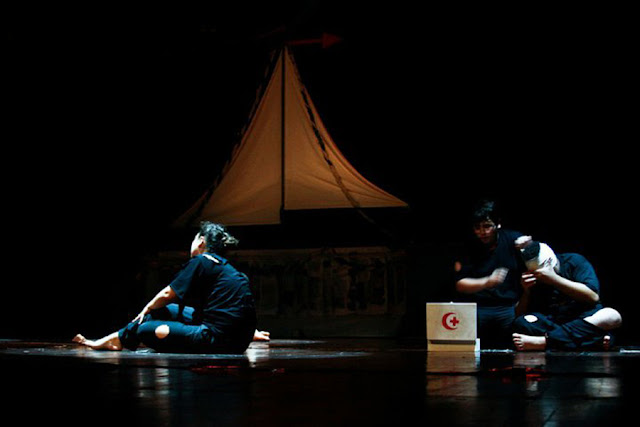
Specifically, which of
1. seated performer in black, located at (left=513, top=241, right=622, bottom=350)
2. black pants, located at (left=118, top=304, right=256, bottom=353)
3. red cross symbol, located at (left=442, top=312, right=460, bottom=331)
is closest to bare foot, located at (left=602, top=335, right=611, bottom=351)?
seated performer in black, located at (left=513, top=241, right=622, bottom=350)

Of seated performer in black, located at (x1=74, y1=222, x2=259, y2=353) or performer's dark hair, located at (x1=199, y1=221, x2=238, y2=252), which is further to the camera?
performer's dark hair, located at (x1=199, y1=221, x2=238, y2=252)

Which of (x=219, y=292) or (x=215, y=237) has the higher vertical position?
(x=215, y=237)

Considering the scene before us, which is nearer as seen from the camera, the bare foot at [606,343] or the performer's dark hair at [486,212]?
the bare foot at [606,343]

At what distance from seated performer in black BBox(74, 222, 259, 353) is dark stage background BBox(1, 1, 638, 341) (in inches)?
116

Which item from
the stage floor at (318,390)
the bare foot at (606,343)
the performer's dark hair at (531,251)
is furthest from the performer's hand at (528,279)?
the stage floor at (318,390)

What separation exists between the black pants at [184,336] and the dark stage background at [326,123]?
118 inches

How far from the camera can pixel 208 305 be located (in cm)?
489

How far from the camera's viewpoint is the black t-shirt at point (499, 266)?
5.73 meters

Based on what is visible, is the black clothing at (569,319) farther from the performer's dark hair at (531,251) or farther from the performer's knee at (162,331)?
the performer's knee at (162,331)

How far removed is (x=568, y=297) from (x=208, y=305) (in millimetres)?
2241

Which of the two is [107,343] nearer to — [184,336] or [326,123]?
[184,336]

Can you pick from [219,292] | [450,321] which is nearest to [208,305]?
[219,292]

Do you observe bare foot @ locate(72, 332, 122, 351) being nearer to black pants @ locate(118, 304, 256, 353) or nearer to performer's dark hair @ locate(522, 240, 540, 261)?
black pants @ locate(118, 304, 256, 353)

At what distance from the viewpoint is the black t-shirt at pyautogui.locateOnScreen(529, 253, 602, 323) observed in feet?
17.4
